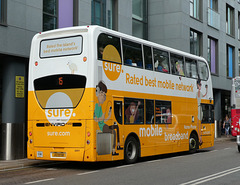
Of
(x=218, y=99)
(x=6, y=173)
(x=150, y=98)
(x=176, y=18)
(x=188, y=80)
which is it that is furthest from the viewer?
→ (x=218, y=99)

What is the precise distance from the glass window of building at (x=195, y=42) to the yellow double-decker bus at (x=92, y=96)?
14.8m

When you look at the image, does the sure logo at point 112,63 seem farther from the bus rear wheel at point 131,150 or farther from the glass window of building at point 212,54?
the glass window of building at point 212,54

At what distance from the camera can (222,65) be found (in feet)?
113

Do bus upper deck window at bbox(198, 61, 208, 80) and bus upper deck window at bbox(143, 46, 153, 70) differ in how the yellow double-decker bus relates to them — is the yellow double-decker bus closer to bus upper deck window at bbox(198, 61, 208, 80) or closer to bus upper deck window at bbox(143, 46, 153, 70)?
bus upper deck window at bbox(143, 46, 153, 70)

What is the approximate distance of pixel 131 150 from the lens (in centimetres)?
1424

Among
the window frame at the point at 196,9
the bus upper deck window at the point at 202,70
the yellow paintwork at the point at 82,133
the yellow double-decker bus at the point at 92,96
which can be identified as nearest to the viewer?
the yellow paintwork at the point at 82,133

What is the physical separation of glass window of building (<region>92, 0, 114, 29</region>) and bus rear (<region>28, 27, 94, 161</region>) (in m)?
7.34

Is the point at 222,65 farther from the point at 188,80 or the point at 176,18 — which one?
the point at 188,80

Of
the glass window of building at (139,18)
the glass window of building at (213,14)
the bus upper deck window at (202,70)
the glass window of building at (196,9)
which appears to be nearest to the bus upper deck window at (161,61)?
the bus upper deck window at (202,70)

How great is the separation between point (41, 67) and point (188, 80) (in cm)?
706

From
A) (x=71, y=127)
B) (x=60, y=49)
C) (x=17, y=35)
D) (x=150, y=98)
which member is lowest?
(x=71, y=127)

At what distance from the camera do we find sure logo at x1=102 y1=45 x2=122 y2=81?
1291 cm

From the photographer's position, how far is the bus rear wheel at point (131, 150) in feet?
45.3

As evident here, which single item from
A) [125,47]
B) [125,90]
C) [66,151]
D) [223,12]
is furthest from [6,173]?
[223,12]
